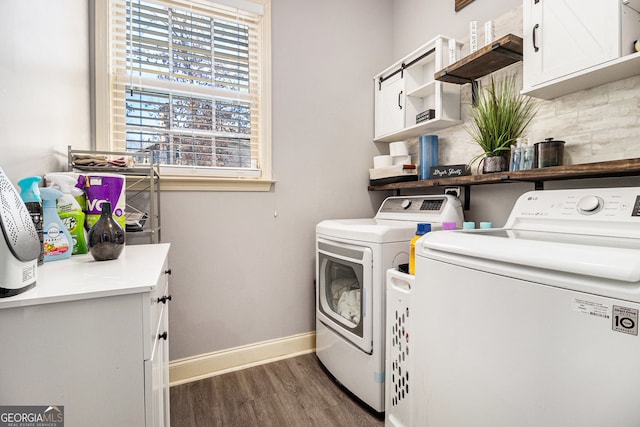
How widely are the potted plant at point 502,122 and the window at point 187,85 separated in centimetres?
134

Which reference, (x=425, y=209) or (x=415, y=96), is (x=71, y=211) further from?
(x=415, y=96)

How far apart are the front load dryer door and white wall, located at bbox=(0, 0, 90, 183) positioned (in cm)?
139

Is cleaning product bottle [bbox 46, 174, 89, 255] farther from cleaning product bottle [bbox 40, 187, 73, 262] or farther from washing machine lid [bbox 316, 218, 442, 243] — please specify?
washing machine lid [bbox 316, 218, 442, 243]

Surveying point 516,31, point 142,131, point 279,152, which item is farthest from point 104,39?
point 516,31

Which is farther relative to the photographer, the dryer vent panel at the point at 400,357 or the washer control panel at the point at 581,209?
the dryer vent panel at the point at 400,357

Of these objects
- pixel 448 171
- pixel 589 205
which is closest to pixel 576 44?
pixel 589 205

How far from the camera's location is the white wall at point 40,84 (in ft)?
2.89

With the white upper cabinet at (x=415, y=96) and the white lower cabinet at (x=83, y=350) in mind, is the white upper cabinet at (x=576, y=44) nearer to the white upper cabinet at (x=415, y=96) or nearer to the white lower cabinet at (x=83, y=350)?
the white upper cabinet at (x=415, y=96)

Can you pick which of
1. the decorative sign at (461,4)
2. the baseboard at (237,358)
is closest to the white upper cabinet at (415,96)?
the decorative sign at (461,4)

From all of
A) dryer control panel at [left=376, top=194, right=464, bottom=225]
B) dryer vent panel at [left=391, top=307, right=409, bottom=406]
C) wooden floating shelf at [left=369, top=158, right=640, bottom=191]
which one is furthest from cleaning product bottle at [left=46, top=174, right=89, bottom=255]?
wooden floating shelf at [left=369, top=158, right=640, bottom=191]

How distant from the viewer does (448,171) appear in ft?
6.08

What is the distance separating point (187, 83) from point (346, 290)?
1.67m

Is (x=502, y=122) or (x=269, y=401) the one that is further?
(x=269, y=401)

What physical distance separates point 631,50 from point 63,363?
2001mm
